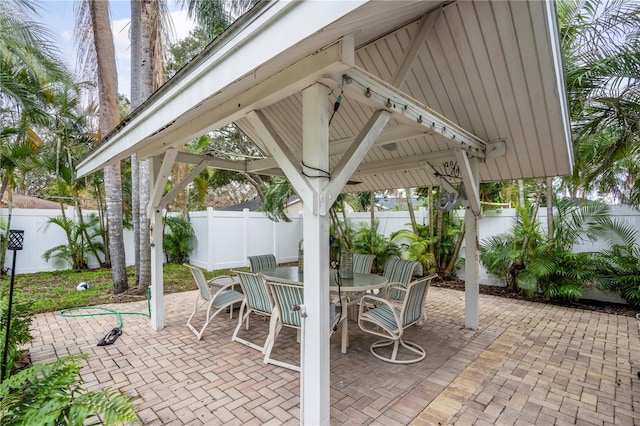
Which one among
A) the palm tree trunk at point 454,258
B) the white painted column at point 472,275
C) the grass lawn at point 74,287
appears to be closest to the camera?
the white painted column at point 472,275

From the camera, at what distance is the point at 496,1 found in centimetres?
257

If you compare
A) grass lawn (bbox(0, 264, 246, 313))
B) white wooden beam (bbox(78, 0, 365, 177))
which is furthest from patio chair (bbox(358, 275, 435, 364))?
grass lawn (bbox(0, 264, 246, 313))

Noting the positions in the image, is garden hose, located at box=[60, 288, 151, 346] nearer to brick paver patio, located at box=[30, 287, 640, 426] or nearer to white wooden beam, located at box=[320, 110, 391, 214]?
brick paver patio, located at box=[30, 287, 640, 426]

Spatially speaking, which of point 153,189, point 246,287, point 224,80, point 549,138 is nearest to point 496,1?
point 549,138

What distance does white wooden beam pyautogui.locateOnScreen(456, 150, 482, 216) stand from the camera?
3787 mm

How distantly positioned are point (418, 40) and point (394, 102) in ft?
3.14

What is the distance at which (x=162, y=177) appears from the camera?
4.02 metres

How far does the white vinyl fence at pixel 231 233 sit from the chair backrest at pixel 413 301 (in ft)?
14.4

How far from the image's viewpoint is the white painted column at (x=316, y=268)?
6.84ft

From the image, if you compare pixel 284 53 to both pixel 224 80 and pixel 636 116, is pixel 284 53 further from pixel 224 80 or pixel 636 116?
pixel 636 116

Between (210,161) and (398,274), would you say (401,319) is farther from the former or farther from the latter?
(210,161)

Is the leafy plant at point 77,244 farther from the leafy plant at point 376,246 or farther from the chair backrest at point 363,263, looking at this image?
the chair backrest at point 363,263

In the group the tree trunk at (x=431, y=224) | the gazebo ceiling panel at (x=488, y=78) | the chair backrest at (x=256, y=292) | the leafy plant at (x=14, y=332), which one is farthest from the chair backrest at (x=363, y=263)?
the leafy plant at (x=14, y=332)

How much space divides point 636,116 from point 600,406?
12.9 ft
